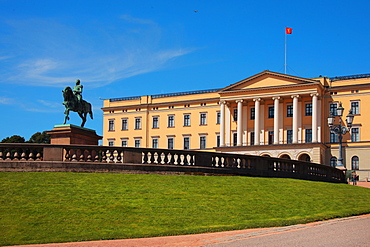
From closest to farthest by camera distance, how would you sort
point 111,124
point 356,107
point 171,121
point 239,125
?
point 356,107 < point 239,125 < point 171,121 < point 111,124

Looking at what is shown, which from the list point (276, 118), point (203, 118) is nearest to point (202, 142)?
point (203, 118)

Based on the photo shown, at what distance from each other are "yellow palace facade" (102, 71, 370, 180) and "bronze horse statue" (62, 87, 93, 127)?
1777 inches

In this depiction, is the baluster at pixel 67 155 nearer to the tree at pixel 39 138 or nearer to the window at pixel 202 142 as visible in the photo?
the window at pixel 202 142

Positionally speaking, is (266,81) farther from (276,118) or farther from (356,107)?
(356,107)

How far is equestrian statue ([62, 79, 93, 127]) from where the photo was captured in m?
36.1

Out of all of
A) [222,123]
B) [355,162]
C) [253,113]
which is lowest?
[355,162]

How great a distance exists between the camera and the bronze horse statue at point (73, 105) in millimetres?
36031

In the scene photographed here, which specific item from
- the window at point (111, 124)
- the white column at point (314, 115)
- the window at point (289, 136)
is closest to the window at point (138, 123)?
the window at point (111, 124)

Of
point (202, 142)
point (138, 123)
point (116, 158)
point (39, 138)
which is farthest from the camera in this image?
point (39, 138)

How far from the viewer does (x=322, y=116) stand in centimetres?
8538

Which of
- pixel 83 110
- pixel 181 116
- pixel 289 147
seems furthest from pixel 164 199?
pixel 181 116

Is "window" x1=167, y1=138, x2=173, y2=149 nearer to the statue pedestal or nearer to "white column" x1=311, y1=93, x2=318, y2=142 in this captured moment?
"white column" x1=311, y1=93, x2=318, y2=142

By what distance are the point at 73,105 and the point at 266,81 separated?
54776 mm

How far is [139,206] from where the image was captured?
18.2 m
